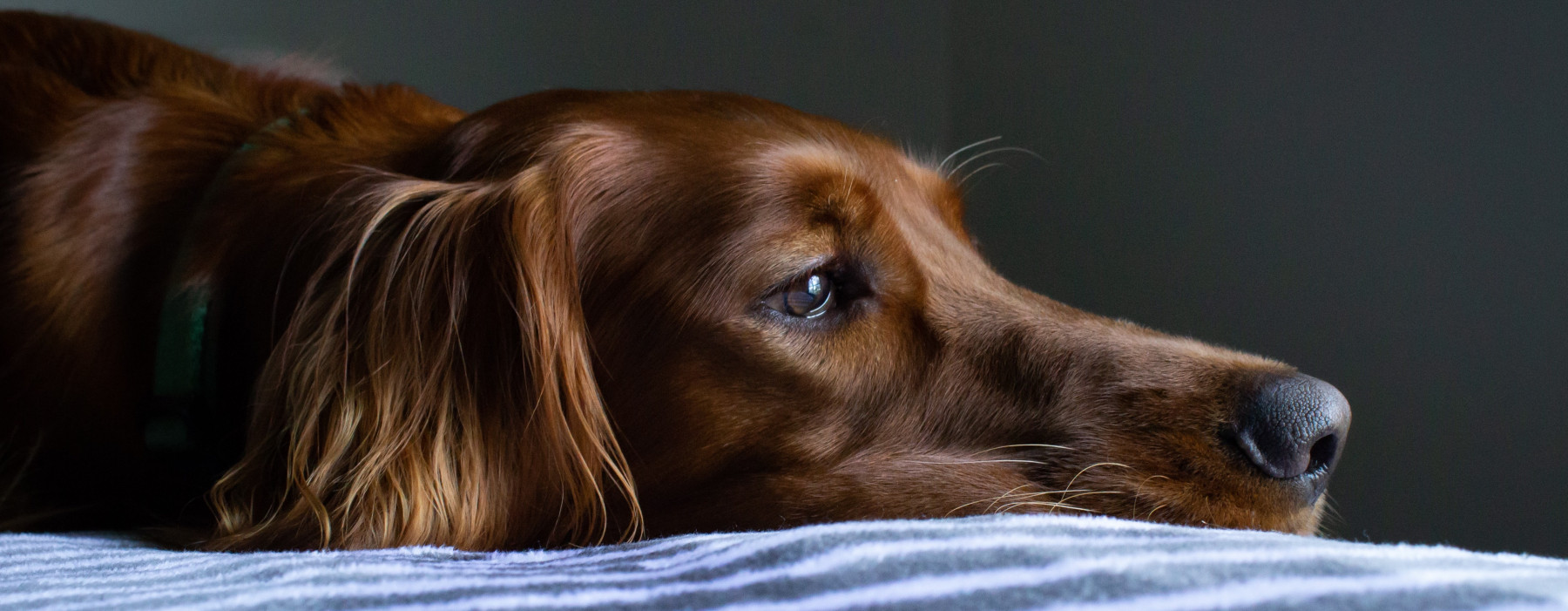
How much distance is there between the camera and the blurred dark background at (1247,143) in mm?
1836

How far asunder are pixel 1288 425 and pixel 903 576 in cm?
59

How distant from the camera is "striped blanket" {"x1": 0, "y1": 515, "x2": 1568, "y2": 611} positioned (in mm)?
561

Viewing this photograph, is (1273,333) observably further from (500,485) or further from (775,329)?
(500,485)

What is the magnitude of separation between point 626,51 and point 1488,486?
7.89ft

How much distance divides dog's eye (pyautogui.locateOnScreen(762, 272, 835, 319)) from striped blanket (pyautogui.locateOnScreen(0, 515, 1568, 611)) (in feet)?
1.13

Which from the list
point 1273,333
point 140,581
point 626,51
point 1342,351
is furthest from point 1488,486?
point 626,51

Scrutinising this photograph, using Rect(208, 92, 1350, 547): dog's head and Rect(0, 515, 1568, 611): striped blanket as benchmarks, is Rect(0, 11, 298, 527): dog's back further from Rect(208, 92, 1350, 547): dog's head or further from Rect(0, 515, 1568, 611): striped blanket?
Rect(0, 515, 1568, 611): striped blanket

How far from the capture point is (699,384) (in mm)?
1086

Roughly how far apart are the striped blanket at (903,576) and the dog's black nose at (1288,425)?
26 centimetres

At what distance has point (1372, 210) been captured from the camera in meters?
2.08

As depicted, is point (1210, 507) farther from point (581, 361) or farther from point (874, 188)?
point (581, 361)

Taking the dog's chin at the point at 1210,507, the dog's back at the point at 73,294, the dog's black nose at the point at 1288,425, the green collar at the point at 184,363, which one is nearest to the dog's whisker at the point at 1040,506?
the dog's chin at the point at 1210,507

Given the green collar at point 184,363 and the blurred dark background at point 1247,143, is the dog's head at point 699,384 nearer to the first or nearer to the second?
the green collar at point 184,363

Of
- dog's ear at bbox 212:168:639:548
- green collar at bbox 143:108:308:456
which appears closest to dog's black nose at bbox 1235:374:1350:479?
dog's ear at bbox 212:168:639:548
